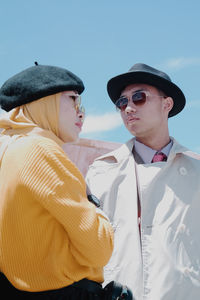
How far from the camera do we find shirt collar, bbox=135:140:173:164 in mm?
3838

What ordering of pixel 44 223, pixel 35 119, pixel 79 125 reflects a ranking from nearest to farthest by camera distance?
pixel 44 223
pixel 35 119
pixel 79 125

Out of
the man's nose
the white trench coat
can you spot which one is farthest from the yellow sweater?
the man's nose

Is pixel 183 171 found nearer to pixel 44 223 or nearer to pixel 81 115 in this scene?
pixel 81 115

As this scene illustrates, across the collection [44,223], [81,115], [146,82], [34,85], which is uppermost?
[34,85]

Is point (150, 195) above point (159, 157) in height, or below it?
below

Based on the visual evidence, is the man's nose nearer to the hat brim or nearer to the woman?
the hat brim

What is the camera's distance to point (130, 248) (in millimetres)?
3303

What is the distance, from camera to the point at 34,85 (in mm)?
2232

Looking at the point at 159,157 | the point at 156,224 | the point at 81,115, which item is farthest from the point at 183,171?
the point at 81,115

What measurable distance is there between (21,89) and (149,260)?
160 cm

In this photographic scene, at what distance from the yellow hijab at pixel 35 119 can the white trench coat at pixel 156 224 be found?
51.4 inches

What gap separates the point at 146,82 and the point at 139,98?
0.18m

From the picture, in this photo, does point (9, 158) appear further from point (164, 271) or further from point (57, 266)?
point (164, 271)

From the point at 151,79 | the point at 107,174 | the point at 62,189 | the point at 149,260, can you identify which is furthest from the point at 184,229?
the point at 62,189
